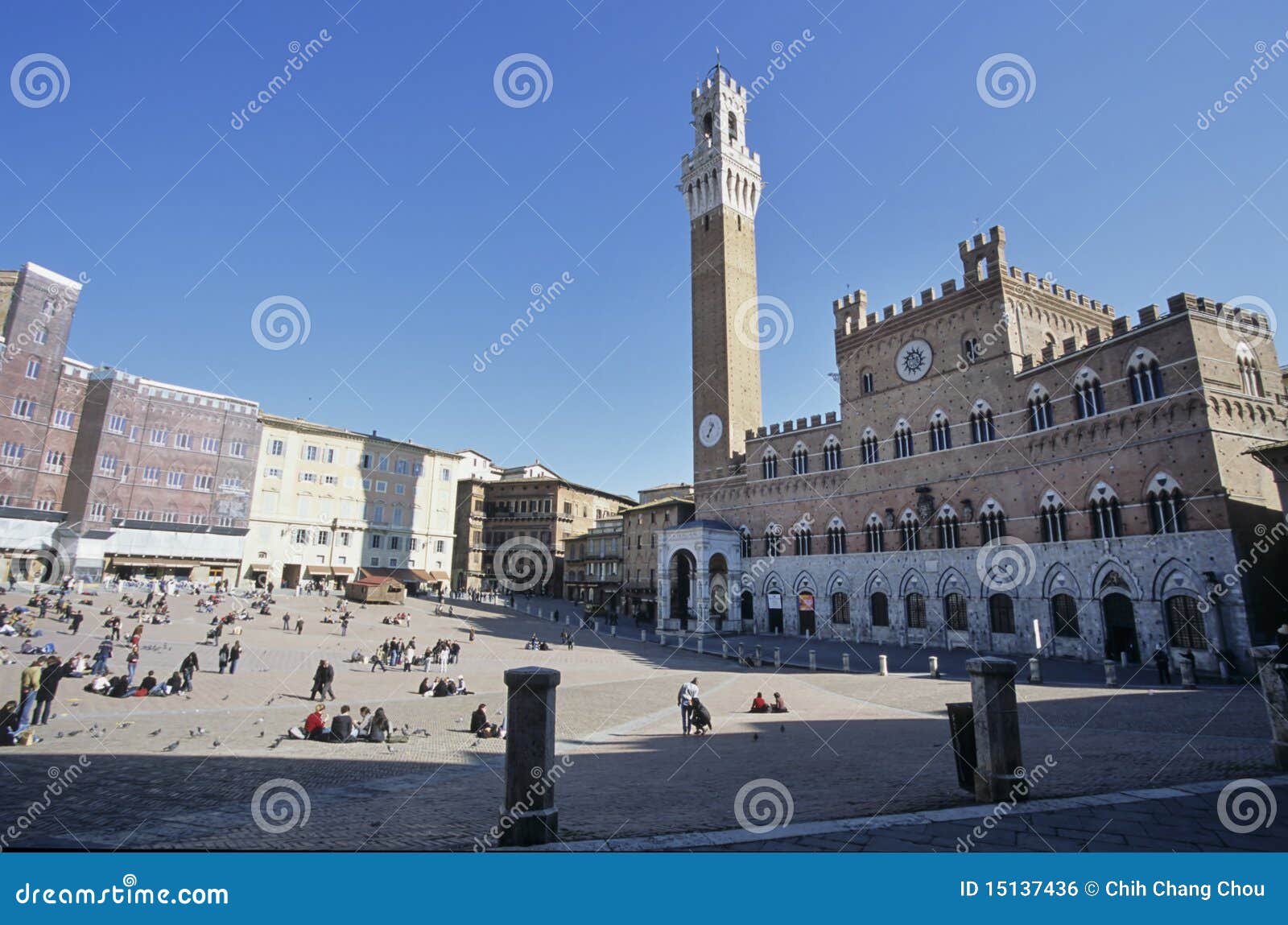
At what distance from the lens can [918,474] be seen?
32688 millimetres

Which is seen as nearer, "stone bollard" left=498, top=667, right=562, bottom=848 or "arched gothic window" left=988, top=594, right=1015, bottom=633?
"stone bollard" left=498, top=667, right=562, bottom=848

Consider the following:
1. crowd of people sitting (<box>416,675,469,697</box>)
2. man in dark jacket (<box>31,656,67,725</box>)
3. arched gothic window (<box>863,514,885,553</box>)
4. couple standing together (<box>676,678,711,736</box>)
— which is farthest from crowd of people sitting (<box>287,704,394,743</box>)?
arched gothic window (<box>863,514,885,553</box>)

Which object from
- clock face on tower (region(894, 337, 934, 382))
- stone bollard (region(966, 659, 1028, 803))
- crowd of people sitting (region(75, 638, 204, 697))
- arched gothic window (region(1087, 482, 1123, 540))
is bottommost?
crowd of people sitting (region(75, 638, 204, 697))

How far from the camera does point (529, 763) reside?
19.0 ft

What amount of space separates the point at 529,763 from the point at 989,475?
29108mm

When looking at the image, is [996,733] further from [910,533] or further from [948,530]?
[910,533]

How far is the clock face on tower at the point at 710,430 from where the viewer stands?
45.9 metres

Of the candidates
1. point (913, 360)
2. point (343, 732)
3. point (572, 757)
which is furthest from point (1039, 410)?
point (343, 732)

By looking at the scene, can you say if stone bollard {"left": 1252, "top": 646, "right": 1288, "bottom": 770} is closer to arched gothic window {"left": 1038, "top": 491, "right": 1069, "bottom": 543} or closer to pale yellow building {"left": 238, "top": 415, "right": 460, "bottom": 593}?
arched gothic window {"left": 1038, "top": 491, "right": 1069, "bottom": 543}

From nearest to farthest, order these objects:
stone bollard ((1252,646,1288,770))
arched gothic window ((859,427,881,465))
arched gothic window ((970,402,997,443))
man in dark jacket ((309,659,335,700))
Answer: stone bollard ((1252,646,1288,770)), man in dark jacket ((309,659,335,700)), arched gothic window ((970,402,997,443)), arched gothic window ((859,427,881,465))

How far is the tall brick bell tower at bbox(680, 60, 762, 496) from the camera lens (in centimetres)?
4622

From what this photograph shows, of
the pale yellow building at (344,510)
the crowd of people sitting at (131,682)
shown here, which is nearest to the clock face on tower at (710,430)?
the pale yellow building at (344,510)

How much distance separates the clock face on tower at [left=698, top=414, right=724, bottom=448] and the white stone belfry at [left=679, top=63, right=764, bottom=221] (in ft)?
55.5

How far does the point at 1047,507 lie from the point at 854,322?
15.9 metres
